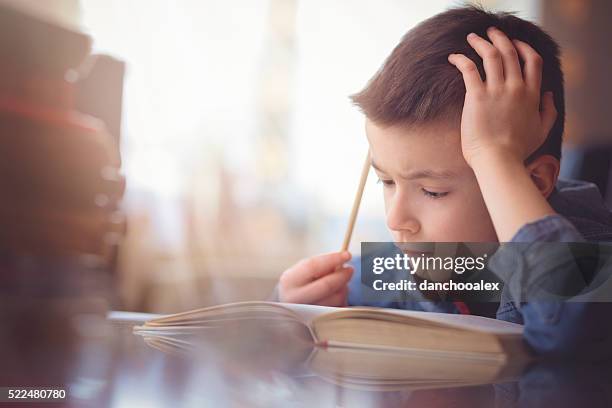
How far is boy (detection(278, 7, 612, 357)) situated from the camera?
0.69 meters

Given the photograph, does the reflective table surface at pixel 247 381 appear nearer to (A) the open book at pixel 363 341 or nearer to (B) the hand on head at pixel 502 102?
(A) the open book at pixel 363 341

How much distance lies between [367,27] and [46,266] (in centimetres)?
64

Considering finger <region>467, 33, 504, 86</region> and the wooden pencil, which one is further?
the wooden pencil

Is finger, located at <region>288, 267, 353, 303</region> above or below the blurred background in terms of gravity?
below

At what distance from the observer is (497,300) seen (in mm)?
815

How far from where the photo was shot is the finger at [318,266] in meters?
0.88

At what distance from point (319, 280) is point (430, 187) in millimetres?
212

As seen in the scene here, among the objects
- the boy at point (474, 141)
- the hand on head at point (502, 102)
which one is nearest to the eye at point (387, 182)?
the boy at point (474, 141)

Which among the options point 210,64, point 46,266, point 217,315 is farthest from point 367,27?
point 46,266

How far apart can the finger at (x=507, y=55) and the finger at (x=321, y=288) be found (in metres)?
0.35

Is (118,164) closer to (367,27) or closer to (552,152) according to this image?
(367,27)

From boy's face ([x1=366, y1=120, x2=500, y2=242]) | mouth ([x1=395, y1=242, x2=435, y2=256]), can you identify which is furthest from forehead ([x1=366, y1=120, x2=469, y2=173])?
mouth ([x1=395, y1=242, x2=435, y2=256])

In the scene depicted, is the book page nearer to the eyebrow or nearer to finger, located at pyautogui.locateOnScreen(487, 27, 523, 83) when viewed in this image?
the eyebrow

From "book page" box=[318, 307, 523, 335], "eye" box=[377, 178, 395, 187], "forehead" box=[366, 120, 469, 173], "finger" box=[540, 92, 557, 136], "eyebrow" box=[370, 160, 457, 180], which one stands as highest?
"finger" box=[540, 92, 557, 136]
